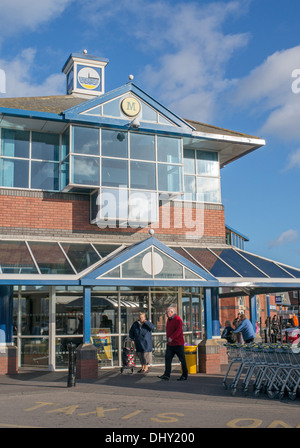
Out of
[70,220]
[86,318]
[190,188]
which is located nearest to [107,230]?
[70,220]

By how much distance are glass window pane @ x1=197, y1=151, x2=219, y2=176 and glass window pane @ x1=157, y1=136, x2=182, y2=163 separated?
57.2 inches

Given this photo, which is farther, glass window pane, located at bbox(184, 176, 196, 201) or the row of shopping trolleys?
glass window pane, located at bbox(184, 176, 196, 201)

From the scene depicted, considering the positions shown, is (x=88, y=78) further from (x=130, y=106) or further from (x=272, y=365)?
(x=272, y=365)

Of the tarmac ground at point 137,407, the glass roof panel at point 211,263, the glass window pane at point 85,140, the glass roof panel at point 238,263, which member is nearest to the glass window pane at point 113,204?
the glass window pane at point 85,140

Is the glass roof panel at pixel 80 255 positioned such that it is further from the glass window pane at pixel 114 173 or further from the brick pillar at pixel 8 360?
the brick pillar at pixel 8 360

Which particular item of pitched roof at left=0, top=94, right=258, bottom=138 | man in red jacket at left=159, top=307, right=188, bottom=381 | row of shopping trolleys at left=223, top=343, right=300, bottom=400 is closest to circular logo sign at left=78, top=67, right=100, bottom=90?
pitched roof at left=0, top=94, right=258, bottom=138

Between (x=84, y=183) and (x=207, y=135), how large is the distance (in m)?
4.69

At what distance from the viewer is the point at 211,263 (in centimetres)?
1611

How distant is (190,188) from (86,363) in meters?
7.68

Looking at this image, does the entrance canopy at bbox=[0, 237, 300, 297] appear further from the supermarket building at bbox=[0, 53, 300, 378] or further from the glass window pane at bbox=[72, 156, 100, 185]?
the glass window pane at bbox=[72, 156, 100, 185]

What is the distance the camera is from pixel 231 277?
15.2 m

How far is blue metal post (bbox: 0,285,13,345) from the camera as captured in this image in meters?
14.5

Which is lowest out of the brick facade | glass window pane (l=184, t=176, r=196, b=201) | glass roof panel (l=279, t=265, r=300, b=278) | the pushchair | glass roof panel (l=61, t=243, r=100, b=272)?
the pushchair

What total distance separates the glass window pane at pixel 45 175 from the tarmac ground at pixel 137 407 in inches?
241
